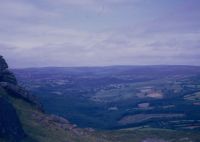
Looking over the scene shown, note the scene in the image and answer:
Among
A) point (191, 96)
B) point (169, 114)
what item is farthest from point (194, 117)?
point (191, 96)

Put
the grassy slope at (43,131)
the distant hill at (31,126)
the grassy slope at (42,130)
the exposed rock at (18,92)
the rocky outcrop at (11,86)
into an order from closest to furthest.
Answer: the distant hill at (31,126) → the grassy slope at (42,130) → the grassy slope at (43,131) → the exposed rock at (18,92) → the rocky outcrop at (11,86)

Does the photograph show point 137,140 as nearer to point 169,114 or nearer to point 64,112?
point 169,114

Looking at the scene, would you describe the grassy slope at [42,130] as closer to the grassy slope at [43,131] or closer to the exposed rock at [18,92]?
the grassy slope at [43,131]

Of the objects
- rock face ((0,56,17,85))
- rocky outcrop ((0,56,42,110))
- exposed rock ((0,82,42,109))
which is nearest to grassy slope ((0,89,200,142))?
exposed rock ((0,82,42,109))

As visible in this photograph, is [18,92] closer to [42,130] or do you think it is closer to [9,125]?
[42,130]

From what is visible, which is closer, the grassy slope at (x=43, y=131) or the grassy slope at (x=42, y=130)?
the grassy slope at (x=42, y=130)

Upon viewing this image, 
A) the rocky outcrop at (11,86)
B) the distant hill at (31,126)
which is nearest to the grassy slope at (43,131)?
the distant hill at (31,126)

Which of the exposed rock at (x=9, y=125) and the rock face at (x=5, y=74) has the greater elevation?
the rock face at (x=5, y=74)

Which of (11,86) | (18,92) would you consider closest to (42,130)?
(18,92)

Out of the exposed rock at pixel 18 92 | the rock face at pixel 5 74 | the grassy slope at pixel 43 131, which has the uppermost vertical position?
the rock face at pixel 5 74

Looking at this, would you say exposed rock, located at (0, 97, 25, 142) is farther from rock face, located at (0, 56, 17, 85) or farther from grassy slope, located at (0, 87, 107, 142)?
rock face, located at (0, 56, 17, 85)
